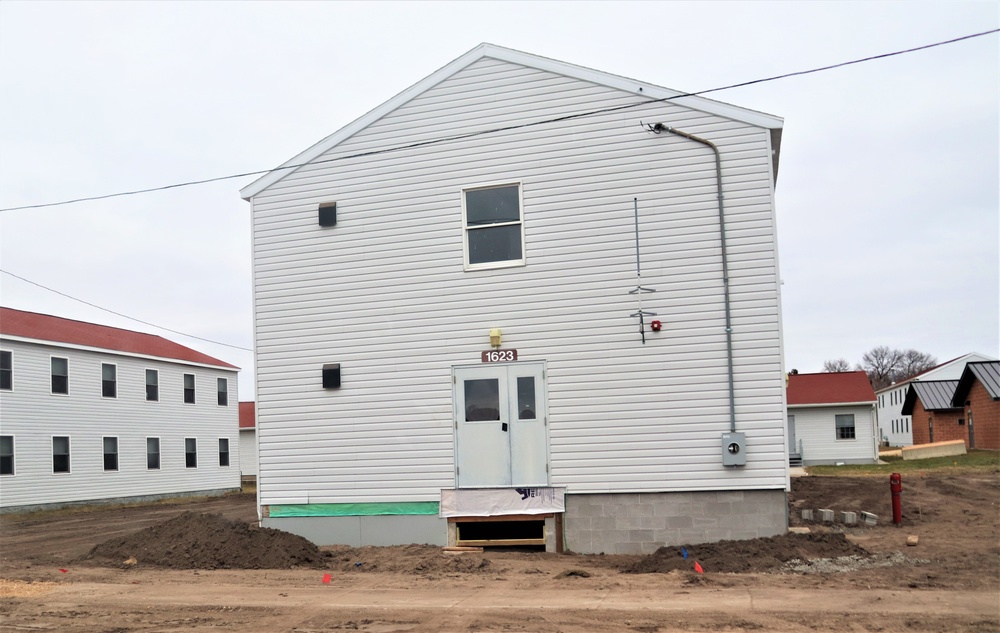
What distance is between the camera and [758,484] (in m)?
12.3

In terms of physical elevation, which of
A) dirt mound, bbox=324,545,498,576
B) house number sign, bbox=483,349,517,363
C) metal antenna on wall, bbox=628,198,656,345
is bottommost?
dirt mound, bbox=324,545,498,576

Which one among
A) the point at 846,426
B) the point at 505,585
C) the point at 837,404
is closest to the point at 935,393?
the point at 846,426

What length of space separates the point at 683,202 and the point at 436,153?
13.2ft

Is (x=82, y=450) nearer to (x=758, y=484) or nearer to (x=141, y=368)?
(x=141, y=368)

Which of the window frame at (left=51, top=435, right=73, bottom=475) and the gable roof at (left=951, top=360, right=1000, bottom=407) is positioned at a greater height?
the gable roof at (left=951, top=360, right=1000, bottom=407)

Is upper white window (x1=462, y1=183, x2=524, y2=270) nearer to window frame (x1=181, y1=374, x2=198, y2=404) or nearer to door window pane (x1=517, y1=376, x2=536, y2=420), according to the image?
door window pane (x1=517, y1=376, x2=536, y2=420)

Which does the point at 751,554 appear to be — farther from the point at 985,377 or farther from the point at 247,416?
the point at 247,416

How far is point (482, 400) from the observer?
44.4 ft

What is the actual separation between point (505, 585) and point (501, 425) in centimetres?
315

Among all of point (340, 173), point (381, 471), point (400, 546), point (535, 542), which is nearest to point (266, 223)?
point (340, 173)

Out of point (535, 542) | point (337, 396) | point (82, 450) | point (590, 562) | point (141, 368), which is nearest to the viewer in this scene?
point (590, 562)

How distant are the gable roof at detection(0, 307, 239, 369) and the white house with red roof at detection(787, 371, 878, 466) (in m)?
25.5

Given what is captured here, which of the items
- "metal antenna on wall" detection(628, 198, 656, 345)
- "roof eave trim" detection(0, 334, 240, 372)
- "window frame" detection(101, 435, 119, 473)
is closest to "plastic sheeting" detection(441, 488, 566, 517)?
"metal antenna on wall" detection(628, 198, 656, 345)

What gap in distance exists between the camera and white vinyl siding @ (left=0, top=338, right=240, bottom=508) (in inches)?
Answer: 1120
